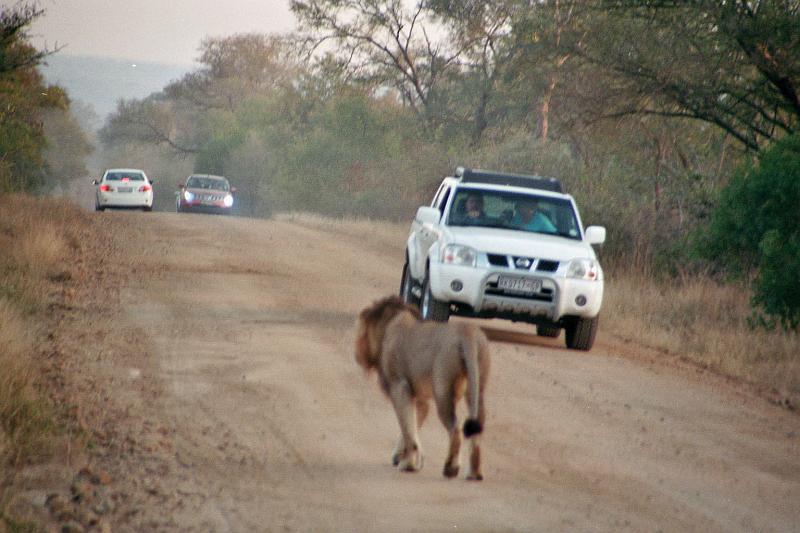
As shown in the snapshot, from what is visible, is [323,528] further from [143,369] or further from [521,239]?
[521,239]

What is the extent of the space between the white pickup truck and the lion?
4.56 meters

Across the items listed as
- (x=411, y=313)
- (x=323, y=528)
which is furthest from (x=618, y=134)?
(x=323, y=528)

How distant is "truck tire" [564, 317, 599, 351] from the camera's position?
39.3 ft

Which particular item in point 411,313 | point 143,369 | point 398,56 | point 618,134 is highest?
point 398,56

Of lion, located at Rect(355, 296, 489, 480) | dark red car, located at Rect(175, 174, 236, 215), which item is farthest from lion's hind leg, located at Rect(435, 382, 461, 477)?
dark red car, located at Rect(175, 174, 236, 215)

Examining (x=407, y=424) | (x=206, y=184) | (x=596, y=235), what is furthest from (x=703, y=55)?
(x=206, y=184)

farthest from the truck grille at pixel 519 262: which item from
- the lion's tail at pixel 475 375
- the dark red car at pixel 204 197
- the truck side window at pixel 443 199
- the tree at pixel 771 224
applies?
the dark red car at pixel 204 197

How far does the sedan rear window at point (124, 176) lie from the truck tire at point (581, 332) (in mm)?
27875

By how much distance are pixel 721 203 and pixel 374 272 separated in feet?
19.1

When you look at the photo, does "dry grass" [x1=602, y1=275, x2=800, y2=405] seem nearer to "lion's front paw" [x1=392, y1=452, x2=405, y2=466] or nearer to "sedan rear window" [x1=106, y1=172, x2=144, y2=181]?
"lion's front paw" [x1=392, y1=452, x2=405, y2=466]

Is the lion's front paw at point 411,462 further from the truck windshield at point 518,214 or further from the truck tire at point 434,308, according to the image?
the truck windshield at point 518,214

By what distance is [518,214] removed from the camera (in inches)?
507

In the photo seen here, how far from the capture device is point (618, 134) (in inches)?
934

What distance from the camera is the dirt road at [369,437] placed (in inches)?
236
